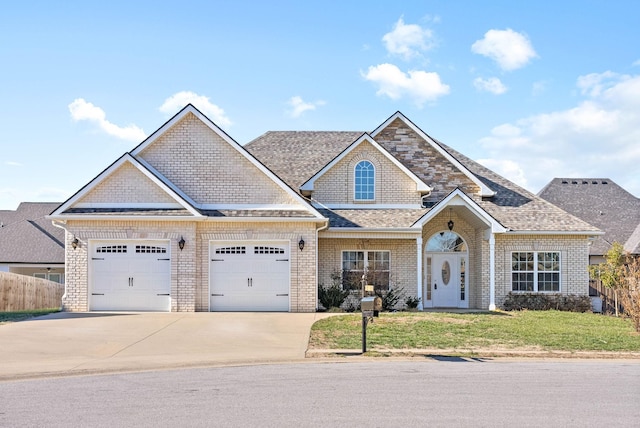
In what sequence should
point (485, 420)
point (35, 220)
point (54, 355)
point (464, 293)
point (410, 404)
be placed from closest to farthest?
point (485, 420) < point (410, 404) < point (54, 355) < point (464, 293) < point (35, 220)

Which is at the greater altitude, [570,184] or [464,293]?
[570,184]

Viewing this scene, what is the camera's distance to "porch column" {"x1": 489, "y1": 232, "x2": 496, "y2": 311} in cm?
2314

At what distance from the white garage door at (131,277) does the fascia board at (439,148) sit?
9.97 m

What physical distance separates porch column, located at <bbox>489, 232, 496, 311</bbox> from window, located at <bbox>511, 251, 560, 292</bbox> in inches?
51.1

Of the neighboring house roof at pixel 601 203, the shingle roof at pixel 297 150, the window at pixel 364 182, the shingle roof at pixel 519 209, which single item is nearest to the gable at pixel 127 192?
the shingle roof at pixel 297 150

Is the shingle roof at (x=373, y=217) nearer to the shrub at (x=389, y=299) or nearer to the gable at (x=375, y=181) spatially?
the gable at (x=375, y=181)

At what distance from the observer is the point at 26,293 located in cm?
2525

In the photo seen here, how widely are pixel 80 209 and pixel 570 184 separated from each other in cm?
2670

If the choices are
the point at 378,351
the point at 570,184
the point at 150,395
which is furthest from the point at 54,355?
the point at 570,184

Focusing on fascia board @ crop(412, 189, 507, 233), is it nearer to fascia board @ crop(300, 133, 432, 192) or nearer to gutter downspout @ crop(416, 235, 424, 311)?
gutter downspout @ crop(416, 235, 424, 311)

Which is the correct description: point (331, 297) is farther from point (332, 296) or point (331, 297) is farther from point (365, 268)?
point (365, 268)

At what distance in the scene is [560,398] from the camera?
29.5ft

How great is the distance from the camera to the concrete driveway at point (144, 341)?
12.0 metres

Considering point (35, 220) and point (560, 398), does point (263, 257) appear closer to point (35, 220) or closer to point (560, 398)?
point (560, 398)
